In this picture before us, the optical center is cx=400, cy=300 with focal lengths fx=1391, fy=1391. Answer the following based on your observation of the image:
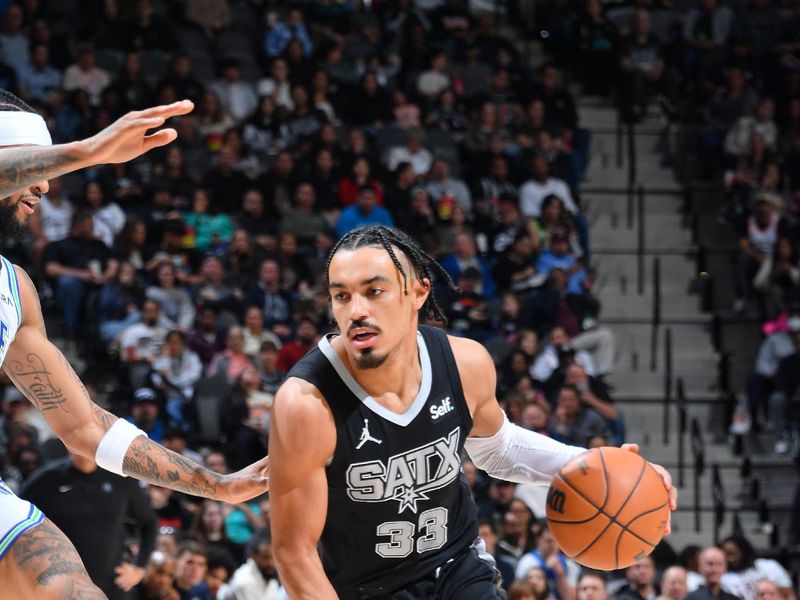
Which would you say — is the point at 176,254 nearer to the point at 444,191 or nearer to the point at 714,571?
the point at 444,191

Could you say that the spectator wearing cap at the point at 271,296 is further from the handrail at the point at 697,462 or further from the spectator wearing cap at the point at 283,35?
the spectator wearing cap at the point at 283,35

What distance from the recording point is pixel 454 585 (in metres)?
4.59

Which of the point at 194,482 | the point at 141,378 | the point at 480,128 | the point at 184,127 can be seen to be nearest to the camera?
the point at 194,482

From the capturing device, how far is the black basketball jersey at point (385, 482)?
442 centimetres

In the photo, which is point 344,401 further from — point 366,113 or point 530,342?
point 366,113

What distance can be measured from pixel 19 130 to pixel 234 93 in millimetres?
10819

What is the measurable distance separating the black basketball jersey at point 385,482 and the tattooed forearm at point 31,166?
1.11m

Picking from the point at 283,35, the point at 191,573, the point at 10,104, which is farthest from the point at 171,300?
the point at 10,104

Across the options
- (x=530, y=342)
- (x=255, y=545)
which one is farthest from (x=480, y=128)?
(x=255, y=545)

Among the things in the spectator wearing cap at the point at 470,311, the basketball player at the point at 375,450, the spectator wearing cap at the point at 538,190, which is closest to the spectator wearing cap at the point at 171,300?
the spectator wearing cap at the point at 470,311

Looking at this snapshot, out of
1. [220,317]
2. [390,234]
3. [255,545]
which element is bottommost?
[255,545]

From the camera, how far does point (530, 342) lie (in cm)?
1227

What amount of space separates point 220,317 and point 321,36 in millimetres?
4880

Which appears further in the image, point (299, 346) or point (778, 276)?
point (778, 276)
